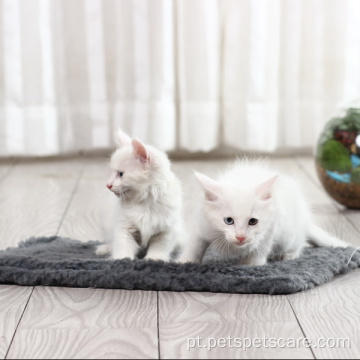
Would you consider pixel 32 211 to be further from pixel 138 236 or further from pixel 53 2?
pixel 53 2

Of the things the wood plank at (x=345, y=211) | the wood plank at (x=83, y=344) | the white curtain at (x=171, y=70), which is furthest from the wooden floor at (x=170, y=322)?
the white curtain at (x=171, y=70)

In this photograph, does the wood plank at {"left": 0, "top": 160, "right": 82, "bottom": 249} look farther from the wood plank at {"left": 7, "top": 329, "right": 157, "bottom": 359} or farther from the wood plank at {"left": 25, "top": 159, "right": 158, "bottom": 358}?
the wood plank at {"left": 7, "top": 329, "right": 157, "bottom": 359}

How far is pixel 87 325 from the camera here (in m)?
1.33

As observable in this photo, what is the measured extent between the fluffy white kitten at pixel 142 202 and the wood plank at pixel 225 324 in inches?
9.3

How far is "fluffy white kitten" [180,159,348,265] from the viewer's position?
1.52m

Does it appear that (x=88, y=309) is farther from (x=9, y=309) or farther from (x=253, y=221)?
(x=253, y=221)

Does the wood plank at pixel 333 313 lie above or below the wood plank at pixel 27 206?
above

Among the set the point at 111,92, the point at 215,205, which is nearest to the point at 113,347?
the point at 215,205

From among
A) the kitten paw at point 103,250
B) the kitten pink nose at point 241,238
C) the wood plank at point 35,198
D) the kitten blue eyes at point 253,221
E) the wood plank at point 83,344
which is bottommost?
the wood plank at point 35,198

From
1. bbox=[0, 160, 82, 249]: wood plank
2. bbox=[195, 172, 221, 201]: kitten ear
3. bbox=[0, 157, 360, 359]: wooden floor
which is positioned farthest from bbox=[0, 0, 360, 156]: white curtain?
bbox=[195, 172, 221, 201]: kitten ear

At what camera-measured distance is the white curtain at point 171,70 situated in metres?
3.13

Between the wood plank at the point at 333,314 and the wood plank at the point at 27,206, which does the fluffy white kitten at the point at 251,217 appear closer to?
the wood plank at the point at 333,314

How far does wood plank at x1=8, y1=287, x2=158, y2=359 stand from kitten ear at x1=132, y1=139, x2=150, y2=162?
34 centimetres

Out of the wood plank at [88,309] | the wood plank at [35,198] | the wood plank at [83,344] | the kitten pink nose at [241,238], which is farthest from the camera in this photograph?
the wood plank at [35,198]
